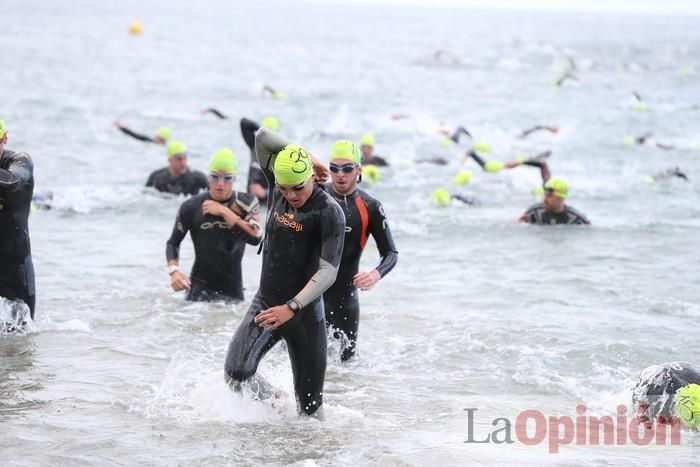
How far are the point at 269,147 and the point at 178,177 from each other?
769 cm

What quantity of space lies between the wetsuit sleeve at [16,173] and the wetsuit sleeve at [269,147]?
1925 mm

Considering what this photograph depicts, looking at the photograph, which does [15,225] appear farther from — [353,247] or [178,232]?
[353,247]

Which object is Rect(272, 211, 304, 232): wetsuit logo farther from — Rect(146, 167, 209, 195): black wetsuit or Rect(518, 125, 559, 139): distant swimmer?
Rect(518, 125, 559, 139): distant swimmer

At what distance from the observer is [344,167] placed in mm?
7195

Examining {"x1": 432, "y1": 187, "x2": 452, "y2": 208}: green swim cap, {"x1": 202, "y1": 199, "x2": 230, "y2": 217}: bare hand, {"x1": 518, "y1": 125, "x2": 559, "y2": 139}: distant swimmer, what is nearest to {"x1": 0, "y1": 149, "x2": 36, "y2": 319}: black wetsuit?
{"x1": 202, "y1": 199, "x2": 230, "y2": 217}: bare hand

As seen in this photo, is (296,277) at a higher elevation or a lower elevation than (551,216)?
lower

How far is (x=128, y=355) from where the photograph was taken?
8094 millimetres

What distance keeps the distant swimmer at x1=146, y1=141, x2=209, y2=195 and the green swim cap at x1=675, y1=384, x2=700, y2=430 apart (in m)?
8.07

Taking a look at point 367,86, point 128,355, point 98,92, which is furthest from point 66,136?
point 367,86

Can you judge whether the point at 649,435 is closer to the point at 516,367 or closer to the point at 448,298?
the point at 516,367

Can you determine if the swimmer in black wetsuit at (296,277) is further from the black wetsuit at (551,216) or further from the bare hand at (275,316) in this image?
the black wetsuit at (551,216)

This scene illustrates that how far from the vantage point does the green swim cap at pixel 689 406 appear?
6602 mm

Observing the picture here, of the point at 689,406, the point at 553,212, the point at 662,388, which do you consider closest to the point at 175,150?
the point at 553,212

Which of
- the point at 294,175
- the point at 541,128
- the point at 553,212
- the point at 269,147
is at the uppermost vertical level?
the point at 541,128
